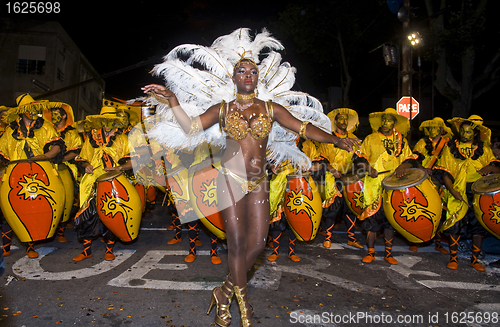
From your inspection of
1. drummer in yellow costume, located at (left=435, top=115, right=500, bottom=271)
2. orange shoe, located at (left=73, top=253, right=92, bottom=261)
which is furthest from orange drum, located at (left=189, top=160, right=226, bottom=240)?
drummer in yellow costume, located at (left=435, top=115, right=500, bottom=271)

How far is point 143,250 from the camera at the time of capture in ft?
16.5

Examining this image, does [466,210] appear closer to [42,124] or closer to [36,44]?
[42,124]

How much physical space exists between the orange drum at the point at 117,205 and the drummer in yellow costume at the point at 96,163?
0.72 ft

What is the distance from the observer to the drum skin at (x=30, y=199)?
421cm

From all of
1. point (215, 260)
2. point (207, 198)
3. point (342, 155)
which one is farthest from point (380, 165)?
point (215, 260)

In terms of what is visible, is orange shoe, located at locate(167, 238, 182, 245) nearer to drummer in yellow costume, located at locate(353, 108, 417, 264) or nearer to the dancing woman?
the dancing woman

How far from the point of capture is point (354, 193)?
17.2 feet

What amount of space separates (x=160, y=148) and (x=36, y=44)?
2049 cm

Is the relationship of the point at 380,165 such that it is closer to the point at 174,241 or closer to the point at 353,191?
the point at 353,191

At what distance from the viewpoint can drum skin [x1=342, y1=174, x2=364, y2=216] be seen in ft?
17.0

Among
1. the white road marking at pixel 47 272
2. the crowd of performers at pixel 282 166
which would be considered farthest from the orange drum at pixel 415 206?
the white road marking at pixel 47 272

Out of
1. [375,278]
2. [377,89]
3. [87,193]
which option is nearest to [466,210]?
[375,278]

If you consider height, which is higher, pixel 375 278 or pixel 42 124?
pixel 42 124

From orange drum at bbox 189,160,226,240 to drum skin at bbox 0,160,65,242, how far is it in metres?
1.83
